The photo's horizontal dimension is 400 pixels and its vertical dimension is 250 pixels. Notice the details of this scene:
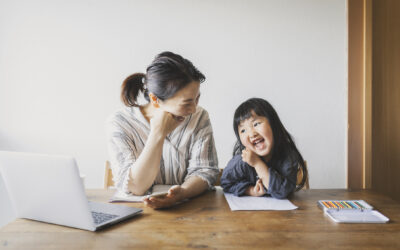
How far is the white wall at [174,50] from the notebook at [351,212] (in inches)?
47.1

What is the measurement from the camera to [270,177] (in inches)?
42.5

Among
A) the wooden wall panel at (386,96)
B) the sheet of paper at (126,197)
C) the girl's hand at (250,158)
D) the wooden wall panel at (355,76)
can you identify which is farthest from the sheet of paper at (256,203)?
the wooden wall panel at (386,96)

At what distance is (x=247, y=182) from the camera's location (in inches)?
45.3

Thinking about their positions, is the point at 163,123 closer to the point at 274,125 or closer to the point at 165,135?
the point at 165,135

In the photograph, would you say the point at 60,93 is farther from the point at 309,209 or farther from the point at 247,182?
the point at 309,209

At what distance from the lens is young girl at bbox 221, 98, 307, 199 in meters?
1.10

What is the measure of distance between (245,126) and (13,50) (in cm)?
184

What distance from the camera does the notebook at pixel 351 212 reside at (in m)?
0.85

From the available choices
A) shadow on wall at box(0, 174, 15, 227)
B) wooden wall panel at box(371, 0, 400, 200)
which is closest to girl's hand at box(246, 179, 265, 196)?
wooden wall panel at box(371, 0, 400, 200)

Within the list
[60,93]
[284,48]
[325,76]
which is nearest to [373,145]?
[325,76]

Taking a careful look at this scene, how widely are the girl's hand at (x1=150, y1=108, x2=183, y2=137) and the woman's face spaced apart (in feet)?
0.07

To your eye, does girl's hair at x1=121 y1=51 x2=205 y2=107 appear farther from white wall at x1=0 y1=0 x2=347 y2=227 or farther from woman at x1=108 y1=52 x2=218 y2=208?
white wall at x1=0 y1=0 x2=347 y2=227

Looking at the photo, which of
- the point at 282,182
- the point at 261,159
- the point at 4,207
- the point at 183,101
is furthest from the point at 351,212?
the point at 4,207

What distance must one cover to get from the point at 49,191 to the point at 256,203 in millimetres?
632
